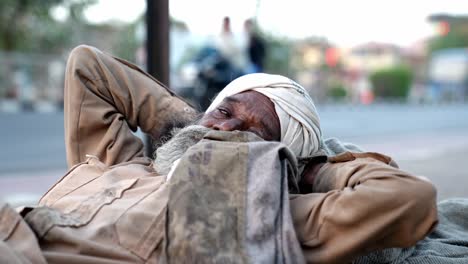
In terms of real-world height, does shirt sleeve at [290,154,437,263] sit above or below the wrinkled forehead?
below

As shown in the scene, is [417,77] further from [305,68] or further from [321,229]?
[321,229]

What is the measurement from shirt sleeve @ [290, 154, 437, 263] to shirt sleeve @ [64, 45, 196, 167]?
0.90 metres

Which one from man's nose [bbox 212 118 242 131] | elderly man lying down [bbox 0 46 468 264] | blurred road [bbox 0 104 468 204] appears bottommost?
blurred road [bbox 0 104 468 204]

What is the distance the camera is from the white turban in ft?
7.82

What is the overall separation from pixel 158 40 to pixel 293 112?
1.40 metres

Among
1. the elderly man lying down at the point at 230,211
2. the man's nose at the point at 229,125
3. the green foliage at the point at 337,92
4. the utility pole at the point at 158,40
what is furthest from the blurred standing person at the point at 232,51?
the green foliage at the point at 337,92

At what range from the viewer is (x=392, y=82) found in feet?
132

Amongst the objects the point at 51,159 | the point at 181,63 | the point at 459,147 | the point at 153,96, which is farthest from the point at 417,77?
the point at 153,96

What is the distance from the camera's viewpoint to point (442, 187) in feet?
21.3

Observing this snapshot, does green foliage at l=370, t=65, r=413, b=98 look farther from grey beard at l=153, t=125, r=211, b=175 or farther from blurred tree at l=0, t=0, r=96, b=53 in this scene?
grey beard at l=153, t=125, r=211, b=175

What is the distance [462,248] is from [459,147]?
10716 millimetres

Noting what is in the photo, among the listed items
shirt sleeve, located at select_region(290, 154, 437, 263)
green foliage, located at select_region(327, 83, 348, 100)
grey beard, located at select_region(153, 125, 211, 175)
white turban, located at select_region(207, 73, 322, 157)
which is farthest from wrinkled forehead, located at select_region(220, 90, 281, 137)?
green foliage, located at select_region(327, 83, 348, 100)

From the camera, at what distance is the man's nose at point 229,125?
2.26 meters

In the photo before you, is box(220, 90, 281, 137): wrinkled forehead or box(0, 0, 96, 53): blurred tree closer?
box(220, 90, 281, 137): wrinkled forehead
